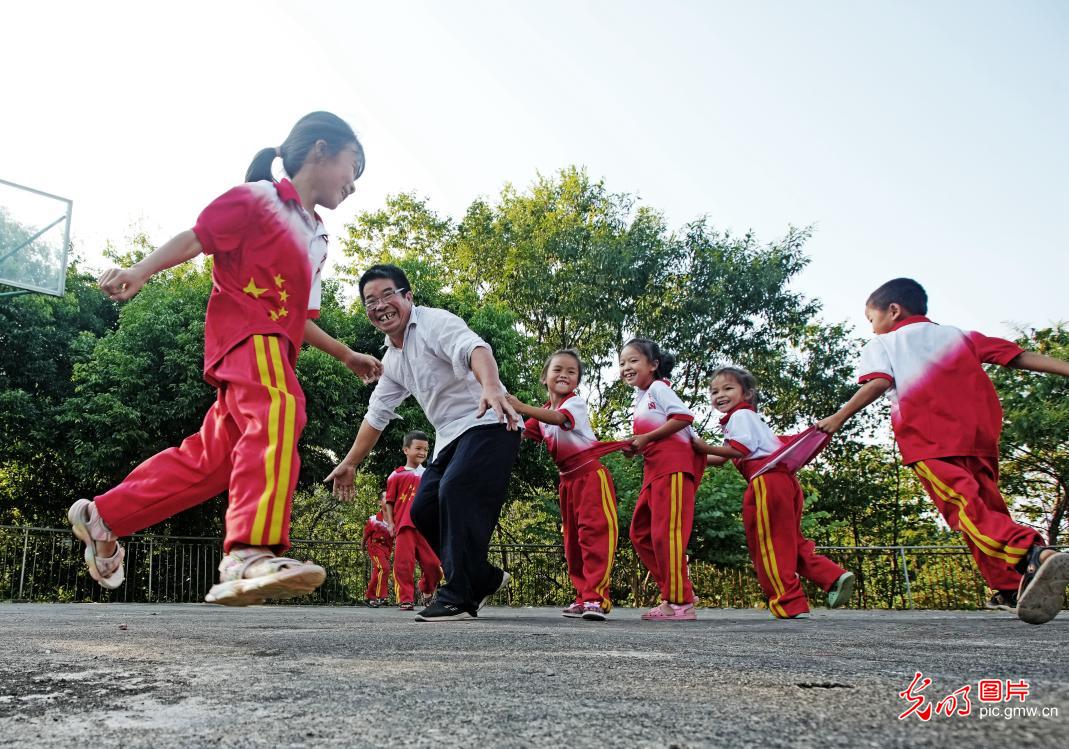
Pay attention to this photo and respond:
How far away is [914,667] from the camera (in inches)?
79.1

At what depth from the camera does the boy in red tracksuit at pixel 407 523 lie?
9.66 meters

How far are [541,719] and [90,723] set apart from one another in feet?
2.51

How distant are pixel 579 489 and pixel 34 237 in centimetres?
1050

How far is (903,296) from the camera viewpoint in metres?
4.68

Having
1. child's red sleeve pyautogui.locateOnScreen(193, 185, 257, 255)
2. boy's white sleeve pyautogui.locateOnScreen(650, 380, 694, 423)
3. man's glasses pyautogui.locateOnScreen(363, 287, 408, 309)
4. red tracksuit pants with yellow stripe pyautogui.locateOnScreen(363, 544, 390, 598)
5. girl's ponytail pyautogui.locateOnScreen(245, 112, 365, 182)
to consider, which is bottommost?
red tracksuit pants with yellow stripe pyautogui.locateOnScreen(363, 544, 390, 598)

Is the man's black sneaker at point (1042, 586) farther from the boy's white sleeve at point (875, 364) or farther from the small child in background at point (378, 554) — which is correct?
the small child in background at point (378, 554)

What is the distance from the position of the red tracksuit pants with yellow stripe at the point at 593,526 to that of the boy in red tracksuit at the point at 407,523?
3.74 metres

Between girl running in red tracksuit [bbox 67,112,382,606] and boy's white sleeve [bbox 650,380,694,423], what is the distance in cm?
339

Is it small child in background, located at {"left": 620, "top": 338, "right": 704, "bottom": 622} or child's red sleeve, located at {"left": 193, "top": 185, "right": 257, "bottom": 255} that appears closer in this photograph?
child's red sleeve, located at {"left": 193, "top": 185, "right": 257, "bottom": 255}

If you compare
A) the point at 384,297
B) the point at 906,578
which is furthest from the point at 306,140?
the point at 906,578

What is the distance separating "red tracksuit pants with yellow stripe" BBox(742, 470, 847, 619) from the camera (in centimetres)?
571

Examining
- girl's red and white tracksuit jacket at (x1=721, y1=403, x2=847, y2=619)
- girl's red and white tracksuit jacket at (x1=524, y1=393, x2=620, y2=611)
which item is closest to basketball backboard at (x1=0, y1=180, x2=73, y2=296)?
girl's red and white tracksuit jacket at (x1=524, y1=393, x2=620, y2=611)

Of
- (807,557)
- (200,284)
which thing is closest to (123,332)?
(200,284)

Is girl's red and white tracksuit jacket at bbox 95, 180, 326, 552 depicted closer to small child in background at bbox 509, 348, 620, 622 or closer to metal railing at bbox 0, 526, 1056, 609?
small child in background at bbox 509, 348, 620, 622
